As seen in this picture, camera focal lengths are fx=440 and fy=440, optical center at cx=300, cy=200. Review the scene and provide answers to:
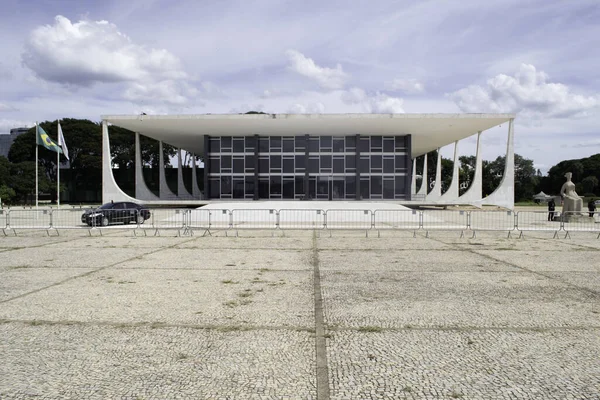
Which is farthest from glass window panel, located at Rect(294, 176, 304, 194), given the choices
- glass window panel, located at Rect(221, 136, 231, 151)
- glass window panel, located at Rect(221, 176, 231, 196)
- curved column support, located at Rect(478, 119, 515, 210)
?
curved column support, located at Rect(478, 119, 515, 210)

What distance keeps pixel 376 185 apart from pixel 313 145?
741 centimetres

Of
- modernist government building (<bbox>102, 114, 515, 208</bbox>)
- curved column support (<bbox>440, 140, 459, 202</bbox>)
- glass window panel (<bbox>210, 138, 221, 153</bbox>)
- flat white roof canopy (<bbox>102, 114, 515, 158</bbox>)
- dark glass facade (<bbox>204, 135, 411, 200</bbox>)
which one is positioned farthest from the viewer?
curved column support (<bbox>440, 140, 459, 202</bbox>)

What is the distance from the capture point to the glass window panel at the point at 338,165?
43469mm

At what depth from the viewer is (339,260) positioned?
12555 millimetres

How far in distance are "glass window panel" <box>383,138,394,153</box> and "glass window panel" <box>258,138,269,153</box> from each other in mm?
11650

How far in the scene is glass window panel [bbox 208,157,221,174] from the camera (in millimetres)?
44500

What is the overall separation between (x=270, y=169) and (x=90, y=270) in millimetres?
33682

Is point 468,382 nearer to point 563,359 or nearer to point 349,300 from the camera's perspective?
point 563,359

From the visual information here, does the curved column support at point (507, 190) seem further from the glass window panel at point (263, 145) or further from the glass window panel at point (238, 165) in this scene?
the glass window panel at point (238, 165)

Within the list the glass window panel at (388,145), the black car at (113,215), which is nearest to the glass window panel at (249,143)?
the glass window panel at (388,145)

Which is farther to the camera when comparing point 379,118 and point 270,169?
point 270,169

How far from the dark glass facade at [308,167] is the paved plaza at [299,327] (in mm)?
30618

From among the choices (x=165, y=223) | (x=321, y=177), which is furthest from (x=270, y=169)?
(x=165, y=223)

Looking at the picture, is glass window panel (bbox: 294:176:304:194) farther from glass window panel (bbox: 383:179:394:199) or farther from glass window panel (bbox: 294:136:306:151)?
glass window panel (bbox: 383:179:394:199)
